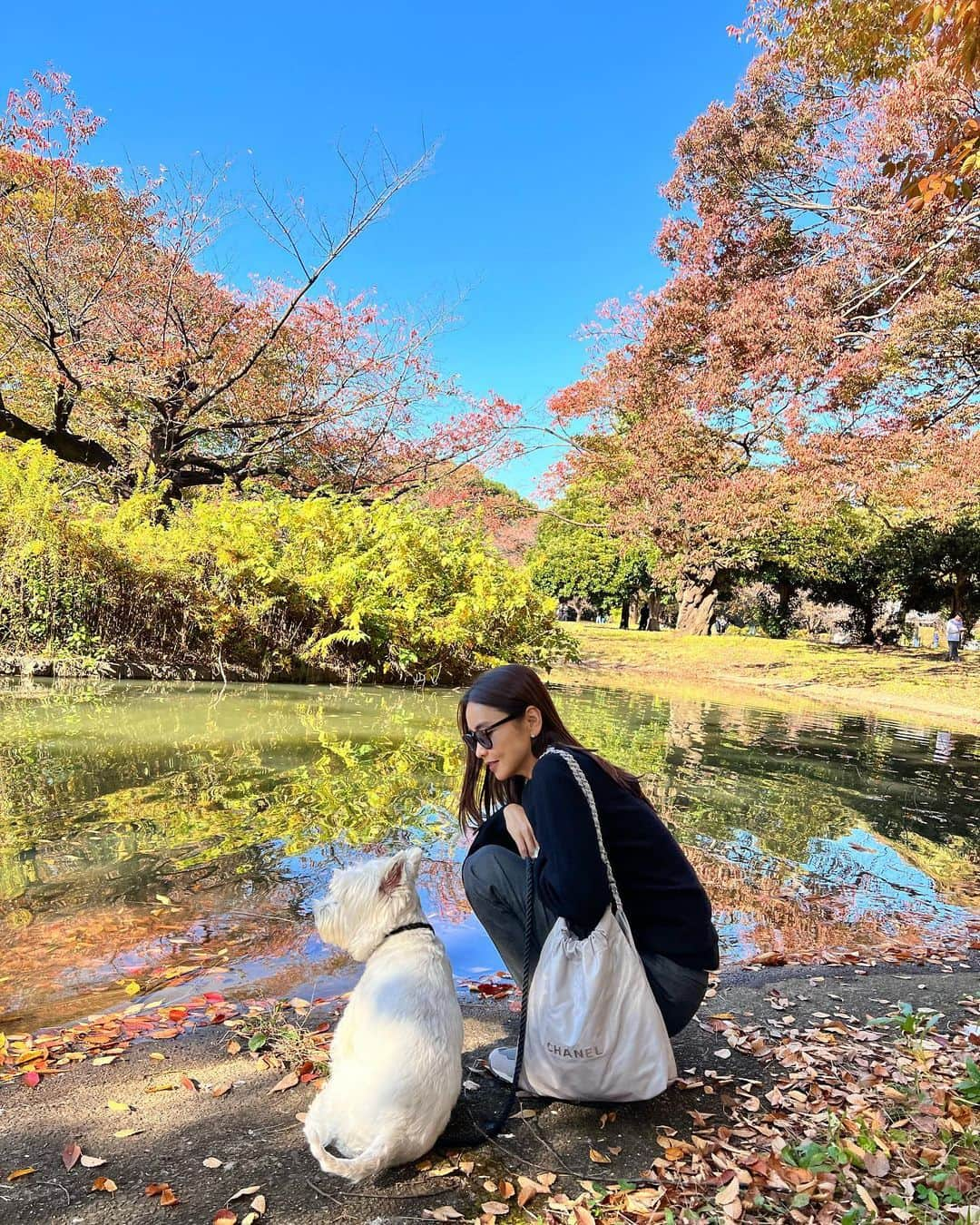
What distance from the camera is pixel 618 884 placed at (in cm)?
221

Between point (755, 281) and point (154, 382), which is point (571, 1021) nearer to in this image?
point (154, 382)

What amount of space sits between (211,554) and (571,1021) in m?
10.8

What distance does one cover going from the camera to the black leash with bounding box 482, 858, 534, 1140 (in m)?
2.13

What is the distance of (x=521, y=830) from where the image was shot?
7.95 feet

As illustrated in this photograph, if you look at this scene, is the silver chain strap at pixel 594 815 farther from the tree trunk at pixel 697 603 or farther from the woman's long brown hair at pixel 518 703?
the tree trunk at pixel 697 603

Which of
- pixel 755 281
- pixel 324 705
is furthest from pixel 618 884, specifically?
pixel 755 281

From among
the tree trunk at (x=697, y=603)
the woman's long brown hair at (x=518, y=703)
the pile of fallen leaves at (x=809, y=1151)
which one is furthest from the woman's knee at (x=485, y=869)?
the tree trunk at (x=697, y=603)

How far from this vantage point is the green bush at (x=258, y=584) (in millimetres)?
10727

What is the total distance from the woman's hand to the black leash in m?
0.04

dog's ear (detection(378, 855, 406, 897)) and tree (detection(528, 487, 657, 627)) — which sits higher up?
tree (detection(528, 487, 657, 627))

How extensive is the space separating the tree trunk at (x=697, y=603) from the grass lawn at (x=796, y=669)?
1813 mm

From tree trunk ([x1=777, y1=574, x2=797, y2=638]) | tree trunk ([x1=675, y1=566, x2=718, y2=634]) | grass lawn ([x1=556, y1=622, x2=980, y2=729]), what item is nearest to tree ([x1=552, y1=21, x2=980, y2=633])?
grass lawn ([x1=556, y1=622, x2=980, y2=729])

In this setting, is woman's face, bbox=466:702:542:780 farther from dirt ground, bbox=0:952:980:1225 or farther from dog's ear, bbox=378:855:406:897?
dirt ground, bbox=0:952:980:1225

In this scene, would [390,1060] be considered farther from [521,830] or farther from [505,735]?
[505,735]
